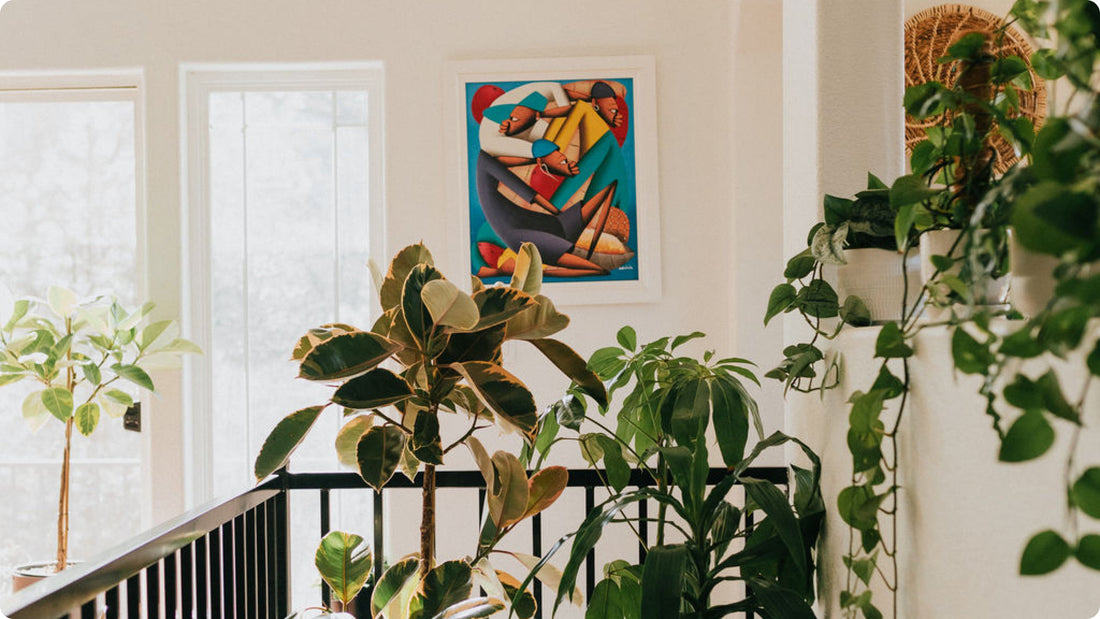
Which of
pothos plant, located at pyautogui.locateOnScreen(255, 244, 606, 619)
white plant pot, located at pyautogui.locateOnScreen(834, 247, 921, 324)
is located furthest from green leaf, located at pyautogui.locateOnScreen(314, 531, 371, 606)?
white plant pot, located at pyautogui.locateOnScreen(834, 247, 921, 324)

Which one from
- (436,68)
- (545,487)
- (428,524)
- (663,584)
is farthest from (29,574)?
(663,584)

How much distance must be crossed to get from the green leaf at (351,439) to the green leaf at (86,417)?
182 cm

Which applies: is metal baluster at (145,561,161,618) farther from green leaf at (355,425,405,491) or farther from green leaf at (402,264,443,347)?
green leaf at (402,264,443,347)

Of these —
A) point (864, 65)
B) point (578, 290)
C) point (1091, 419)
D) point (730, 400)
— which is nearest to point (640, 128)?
point (578, 290)

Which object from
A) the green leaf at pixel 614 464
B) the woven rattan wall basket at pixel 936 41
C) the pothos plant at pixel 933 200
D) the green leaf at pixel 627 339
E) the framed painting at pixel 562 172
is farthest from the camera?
the framed painting at pixel 562 172

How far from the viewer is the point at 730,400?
1.46 metres

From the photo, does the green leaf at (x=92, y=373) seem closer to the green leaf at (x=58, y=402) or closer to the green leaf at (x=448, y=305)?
the green leaf at (x=58, y=402)

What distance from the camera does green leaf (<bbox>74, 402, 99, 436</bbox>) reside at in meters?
2.87

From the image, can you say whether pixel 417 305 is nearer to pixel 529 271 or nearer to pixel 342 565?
pixel 529 271

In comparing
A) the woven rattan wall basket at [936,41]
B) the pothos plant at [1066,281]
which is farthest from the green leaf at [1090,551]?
the woven rattan wall basket at [936,41]

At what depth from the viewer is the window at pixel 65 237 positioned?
3.29 m

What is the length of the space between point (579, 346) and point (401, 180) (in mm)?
952

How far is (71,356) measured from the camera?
2.91m

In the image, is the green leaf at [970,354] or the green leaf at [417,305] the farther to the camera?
the green leaf at [417,305]
